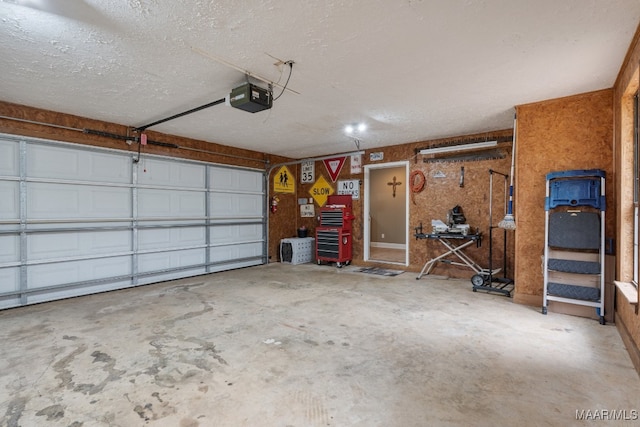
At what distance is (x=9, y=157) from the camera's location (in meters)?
3.86

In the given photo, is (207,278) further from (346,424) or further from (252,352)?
(346,424)

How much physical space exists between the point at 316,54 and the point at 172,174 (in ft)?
12.6

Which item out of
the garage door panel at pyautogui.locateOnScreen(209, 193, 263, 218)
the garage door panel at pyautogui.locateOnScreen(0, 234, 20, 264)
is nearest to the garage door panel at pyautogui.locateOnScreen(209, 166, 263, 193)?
the garage door panel at pyautogui.locateOnScreen(209, 193, 263, 218)

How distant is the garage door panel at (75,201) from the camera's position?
406 centimetres

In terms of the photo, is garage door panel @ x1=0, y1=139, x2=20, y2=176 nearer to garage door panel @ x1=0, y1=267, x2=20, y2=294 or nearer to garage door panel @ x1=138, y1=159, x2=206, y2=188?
garage door panel @ x1=0, y1=267, x2=20, y2=294

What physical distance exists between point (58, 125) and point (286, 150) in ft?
12.5

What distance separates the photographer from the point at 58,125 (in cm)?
420

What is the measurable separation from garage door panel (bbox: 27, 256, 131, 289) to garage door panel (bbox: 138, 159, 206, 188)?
1322mm

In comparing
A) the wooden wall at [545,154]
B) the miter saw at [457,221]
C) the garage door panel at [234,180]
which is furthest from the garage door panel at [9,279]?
the wooden wall at [545,154]

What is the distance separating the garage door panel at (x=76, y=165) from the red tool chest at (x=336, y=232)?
3.72 metres

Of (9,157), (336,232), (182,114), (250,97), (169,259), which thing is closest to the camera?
(250,97)

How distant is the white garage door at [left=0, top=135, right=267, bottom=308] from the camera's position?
3930 mm
